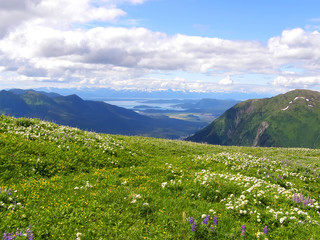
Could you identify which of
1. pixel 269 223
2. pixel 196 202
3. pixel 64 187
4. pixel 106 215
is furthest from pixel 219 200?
pixel 64 187

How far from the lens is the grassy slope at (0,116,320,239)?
7410 millimetres

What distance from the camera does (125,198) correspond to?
9.09 m

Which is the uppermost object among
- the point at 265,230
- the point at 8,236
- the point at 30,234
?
the point at 8,236

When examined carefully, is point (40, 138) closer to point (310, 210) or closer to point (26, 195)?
point (26, 195)

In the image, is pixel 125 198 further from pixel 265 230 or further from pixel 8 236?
pixel 265 230

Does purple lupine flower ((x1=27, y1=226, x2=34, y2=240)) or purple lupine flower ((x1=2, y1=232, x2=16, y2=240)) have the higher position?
purple lupine flower ((x1=2, y1=232, x2=16, y2=240))

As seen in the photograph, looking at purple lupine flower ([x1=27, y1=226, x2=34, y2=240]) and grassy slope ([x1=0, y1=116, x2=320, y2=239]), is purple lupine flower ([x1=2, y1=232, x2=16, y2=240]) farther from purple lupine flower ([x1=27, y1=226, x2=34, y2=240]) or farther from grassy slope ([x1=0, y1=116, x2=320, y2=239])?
grassy slope ([x1=0, y1=116, x2=320, y2=239])

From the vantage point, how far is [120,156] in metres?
16.6

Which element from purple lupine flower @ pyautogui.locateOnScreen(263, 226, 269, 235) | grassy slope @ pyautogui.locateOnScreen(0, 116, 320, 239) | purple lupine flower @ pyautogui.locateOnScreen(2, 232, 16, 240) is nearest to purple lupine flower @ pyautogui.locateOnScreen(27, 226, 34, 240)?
grassy slope @ pyautogui.locateOnScreen(0, 116, 320, 239)

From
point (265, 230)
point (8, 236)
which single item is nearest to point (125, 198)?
point (8, 236)

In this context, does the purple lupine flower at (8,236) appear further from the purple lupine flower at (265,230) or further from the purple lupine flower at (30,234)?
the purple lupine flower at (265,230)

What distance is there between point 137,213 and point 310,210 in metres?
7.37

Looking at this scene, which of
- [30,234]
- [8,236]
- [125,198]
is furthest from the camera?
[125,198]

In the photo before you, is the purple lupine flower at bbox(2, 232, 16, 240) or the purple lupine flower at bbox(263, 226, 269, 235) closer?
the purple lupine flower at bbox(2, 232, 16, 240)
